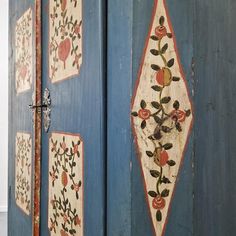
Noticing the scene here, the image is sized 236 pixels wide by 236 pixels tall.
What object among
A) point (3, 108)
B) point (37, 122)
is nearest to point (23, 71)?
point (37, 122)

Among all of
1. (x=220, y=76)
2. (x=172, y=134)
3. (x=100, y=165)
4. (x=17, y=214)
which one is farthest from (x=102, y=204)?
(x=17, y=214)

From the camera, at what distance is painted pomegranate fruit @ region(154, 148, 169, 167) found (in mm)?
670

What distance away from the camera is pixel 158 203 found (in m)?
0.68

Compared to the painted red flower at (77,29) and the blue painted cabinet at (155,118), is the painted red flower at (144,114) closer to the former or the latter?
the blue painted cabinet at (155,118)

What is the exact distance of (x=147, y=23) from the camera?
0.69 m

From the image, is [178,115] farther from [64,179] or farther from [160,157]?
[64,179]

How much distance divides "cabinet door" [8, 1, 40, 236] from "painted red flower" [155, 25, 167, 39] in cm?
70

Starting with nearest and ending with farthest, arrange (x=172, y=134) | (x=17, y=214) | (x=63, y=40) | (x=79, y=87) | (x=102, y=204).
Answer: (x=172, y=134), (x=102, y=204), (x=79, y=87), (x=63, y=40), (x=17, y=214)

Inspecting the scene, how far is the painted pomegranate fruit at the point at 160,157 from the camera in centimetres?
67

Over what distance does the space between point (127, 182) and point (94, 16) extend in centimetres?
42

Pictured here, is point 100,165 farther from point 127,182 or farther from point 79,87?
point 79,87

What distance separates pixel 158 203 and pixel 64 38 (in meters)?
0.61

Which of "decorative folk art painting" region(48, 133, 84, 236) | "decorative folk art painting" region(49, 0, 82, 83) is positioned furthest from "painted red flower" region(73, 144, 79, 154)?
"decorative folk art painting" region(49, 0, 82, 83)

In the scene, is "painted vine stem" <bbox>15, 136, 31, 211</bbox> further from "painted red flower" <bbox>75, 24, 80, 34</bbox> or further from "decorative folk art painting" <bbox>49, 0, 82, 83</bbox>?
"painted red flower" <bbox>75, 24, 80, 34</bbox>
